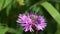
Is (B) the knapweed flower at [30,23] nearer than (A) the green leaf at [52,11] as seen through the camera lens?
Yes

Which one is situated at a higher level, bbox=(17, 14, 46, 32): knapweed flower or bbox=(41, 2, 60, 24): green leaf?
bbox=(41, 2, 60, 24): green leaf

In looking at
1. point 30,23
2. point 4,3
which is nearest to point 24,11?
point 4,3

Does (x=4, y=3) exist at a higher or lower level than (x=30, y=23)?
higher

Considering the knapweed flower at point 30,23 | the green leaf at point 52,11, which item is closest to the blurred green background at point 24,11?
the green leaf at point 52,11

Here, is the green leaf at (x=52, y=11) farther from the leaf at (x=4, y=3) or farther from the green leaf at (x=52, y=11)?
the leaf at (x=4, y=3)

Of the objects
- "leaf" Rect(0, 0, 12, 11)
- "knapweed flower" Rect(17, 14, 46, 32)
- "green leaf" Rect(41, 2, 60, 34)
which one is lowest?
"knapweed flower" Rect(17, 14, 46, 32)

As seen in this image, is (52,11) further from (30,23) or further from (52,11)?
(30,23)

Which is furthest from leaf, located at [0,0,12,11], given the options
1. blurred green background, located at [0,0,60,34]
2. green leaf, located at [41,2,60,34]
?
green leaf, located at [41,2,60,34]

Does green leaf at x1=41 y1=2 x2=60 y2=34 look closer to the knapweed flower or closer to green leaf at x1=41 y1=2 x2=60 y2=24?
green leaf at x1=41 y1=2 x2=60 y2=24

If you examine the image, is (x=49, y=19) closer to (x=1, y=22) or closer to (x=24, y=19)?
(x=1, y=22)

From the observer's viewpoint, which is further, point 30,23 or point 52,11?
point 52,11
